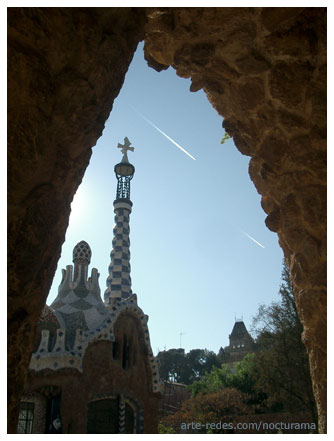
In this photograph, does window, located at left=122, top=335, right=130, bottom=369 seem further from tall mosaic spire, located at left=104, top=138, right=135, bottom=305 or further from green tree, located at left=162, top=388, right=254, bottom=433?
green tree, located at left=162, top=388, right=254, bottom=433

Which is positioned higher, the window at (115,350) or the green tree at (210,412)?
the window at (115,350)

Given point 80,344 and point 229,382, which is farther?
point 229,382

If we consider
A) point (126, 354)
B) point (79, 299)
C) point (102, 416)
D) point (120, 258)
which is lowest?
point (102, 416)

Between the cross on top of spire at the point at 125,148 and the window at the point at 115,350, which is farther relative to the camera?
the cross on top of spire at the point at 125,148

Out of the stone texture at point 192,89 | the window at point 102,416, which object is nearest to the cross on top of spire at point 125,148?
the window at point 102,416

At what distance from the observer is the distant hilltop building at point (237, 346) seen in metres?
36.0

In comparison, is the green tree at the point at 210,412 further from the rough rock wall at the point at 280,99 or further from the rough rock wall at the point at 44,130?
the rough rock wall at the point at 44,130

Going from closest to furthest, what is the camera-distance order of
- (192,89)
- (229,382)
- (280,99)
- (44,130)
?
(44,130)
(280,99)
(192,89)
(229,382)

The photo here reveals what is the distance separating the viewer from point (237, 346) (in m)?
44.1

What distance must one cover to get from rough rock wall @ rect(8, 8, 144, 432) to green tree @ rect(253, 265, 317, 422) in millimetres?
12344

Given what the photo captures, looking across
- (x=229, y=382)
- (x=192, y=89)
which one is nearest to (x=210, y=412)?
(x=229, y=382)

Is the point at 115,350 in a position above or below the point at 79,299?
below

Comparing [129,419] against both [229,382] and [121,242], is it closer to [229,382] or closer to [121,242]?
[121,242]

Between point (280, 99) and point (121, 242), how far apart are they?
16.6 meters
